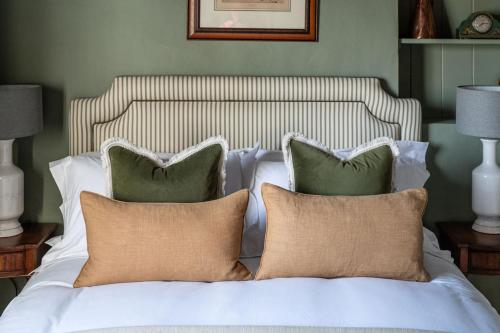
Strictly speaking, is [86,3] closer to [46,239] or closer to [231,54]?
[231,54]

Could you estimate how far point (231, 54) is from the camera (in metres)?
3.56

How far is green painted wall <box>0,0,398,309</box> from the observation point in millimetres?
3518

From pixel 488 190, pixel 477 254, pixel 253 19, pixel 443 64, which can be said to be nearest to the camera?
pixel 477 254

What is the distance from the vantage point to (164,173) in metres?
2.84

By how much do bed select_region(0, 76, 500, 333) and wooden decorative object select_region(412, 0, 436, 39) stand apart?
1.10 feet

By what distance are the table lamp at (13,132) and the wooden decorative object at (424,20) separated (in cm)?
181

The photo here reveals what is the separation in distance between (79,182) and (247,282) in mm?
935

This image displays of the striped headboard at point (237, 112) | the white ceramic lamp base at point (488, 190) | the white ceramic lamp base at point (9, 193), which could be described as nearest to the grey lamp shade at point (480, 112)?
the white ceramic lamp base at point (488, 190)

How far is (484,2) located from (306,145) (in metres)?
1.38

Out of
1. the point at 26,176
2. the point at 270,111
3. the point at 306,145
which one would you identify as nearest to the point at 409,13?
the point at 270,111

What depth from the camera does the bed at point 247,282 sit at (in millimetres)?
2279

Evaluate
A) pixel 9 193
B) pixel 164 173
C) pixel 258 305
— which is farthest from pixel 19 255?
pixel 258 305

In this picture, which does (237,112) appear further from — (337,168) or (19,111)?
(19,111)

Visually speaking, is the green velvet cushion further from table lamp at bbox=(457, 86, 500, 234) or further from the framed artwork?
the framed artwork
